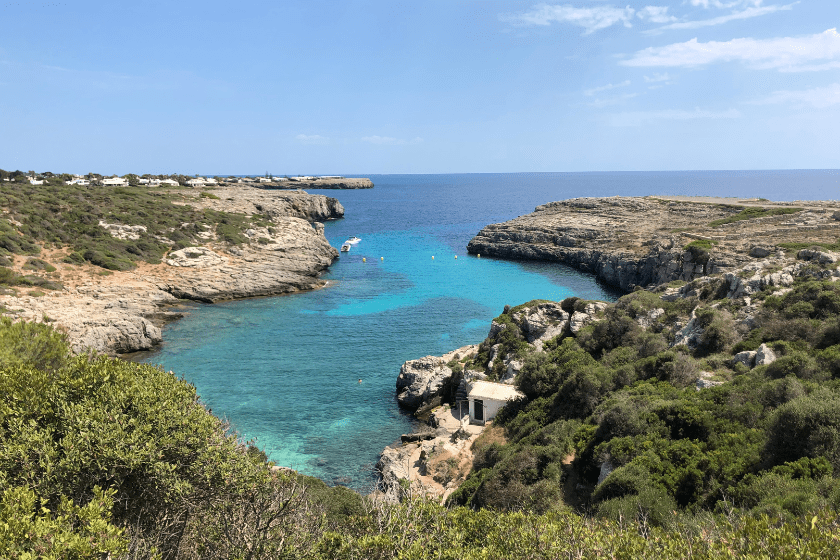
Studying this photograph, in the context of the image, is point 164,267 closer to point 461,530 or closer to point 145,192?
point 145,192

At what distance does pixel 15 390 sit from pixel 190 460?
5391 millimetres

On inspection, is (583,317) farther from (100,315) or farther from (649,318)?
(100,315)

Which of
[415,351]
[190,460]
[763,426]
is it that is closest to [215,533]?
[190,460]

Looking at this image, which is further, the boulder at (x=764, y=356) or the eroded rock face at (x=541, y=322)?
the eroded rock face at (x=541, y=322)

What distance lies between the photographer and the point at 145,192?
8538cm

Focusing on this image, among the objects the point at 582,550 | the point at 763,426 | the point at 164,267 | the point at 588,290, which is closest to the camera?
the point at 582,550

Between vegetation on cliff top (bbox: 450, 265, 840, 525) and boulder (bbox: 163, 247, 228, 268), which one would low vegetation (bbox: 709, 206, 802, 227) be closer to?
vegetation on cliff top (bbox: 450, 265, 840, 525)

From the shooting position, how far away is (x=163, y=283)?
51.9 m

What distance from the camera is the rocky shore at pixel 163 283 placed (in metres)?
37.6

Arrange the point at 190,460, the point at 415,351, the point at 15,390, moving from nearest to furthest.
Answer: the point at 190,460 → the point at 15,390 → the point at 415,351

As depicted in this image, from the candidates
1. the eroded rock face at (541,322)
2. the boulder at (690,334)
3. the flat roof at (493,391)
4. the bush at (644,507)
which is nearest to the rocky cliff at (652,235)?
the eroded rock face at (541,322)

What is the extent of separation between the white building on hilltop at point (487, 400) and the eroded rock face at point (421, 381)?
4.02 meters

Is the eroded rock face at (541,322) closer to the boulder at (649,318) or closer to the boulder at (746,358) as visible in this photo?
the boulder at (649,318)

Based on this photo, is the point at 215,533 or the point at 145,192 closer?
the point at 215,533
